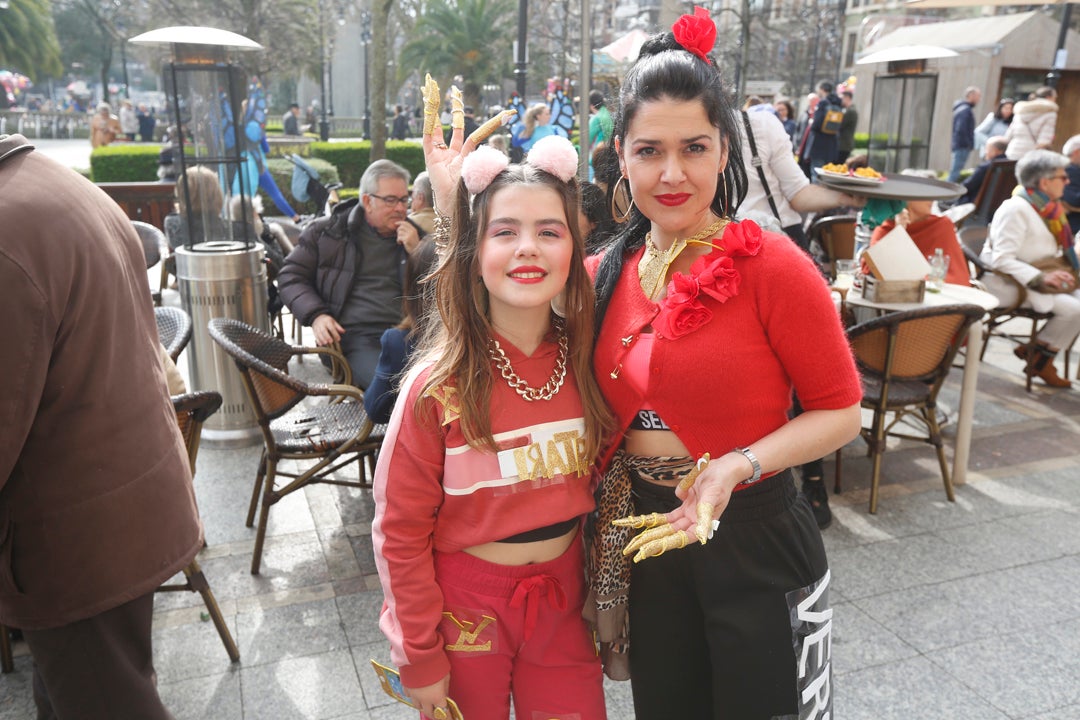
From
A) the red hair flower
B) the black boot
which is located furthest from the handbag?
the red hair flower

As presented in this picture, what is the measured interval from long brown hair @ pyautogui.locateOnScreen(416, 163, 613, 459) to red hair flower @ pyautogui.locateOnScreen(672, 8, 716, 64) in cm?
35

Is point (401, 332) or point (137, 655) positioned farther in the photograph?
point (401, 332)

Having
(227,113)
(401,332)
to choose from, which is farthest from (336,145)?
(401,332)

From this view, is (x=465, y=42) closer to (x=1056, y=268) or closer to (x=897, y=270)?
(x=1056, y=268)

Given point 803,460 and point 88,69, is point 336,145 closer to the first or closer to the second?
point 803,460

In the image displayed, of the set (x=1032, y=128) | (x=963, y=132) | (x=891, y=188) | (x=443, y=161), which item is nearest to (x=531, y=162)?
(x=443, y=161)

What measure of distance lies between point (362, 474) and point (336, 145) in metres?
15.3

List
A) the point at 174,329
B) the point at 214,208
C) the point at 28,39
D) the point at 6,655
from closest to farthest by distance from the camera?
1. the point at 6,655
2. the point at 174,329
3. the point at 214,208
4. the point at 28,39

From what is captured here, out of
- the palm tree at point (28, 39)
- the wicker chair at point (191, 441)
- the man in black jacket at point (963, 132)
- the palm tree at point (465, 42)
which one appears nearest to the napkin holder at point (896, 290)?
the wicker chair at point (191, 441)

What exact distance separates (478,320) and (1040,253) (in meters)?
5.55

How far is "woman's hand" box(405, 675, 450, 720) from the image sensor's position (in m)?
1.62

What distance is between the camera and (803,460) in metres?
1.51

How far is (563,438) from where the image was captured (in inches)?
65.6

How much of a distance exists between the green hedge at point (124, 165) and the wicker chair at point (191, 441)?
1320 centimetres
